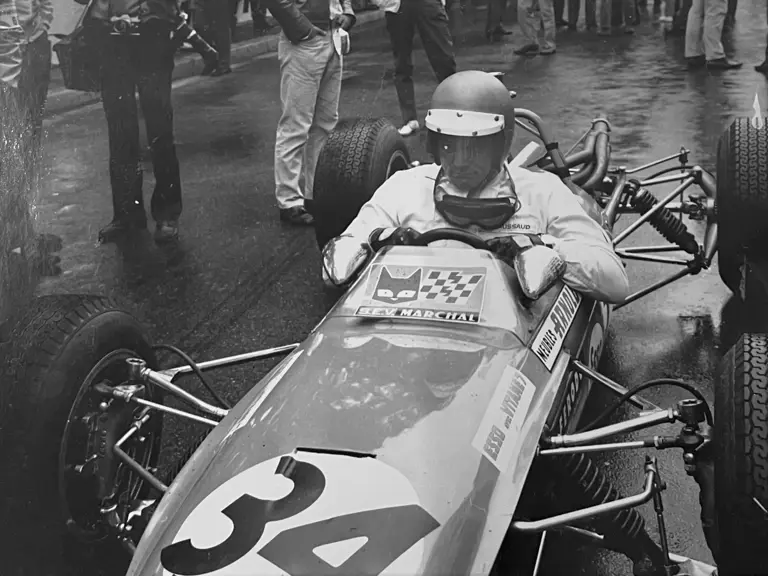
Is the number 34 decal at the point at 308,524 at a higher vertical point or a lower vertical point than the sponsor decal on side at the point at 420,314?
lower

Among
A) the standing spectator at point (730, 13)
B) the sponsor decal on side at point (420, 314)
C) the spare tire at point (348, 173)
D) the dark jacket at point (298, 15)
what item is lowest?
the standing spectator at point (730, 13)

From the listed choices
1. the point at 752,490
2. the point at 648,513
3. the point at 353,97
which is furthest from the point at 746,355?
the point at 353,97

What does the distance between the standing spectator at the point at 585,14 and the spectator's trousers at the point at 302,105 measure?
34.4 feet

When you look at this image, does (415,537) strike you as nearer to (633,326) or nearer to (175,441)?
(175,441)

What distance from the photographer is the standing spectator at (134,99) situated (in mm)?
5496

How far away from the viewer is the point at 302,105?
6.29m

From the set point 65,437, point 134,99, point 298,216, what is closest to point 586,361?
point 65,437

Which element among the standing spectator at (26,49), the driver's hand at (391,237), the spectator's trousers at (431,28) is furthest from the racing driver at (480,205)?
the spectator's trousers at (431,28)

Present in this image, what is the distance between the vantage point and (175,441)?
3.92 metres

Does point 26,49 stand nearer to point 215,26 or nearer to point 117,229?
point 117,229

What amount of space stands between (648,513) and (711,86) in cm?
841

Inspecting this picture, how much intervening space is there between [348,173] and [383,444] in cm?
257

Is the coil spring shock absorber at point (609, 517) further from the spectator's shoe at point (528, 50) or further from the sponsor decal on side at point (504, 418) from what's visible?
the spectator's shoe at point (528, 50)

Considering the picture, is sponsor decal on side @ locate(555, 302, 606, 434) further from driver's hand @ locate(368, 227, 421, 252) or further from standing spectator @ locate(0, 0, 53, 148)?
standing spectator @ locate(0, 0, 53, 148)
